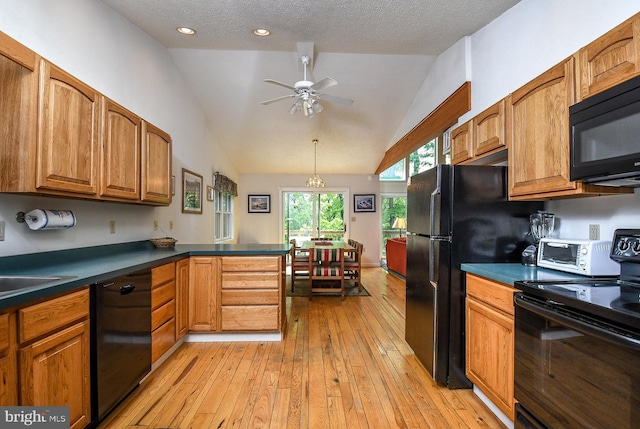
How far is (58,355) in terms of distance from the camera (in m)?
1.39

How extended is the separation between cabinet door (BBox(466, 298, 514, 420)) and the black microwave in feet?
2.80

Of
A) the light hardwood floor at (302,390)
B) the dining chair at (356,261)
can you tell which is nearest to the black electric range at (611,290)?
the light hardwood floor at (302,390)

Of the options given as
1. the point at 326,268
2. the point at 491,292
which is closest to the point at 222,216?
the point at 326,268

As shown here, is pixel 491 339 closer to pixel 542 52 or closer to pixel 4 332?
pixel 542 52

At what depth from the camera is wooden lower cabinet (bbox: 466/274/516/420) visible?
5.50 ft

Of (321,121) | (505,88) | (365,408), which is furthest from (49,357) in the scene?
(321,121)

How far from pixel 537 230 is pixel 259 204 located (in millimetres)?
6419

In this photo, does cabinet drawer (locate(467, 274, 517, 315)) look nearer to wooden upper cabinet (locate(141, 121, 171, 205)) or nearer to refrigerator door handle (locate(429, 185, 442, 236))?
refrigerator door handle (locate(429, 185, 442, 236))

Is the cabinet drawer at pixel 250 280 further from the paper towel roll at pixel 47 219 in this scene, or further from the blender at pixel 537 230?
the blender at pixel 537 230

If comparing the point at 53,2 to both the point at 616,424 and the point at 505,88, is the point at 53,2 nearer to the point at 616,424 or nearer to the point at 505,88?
the point at 505,88

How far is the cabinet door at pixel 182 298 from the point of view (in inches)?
105

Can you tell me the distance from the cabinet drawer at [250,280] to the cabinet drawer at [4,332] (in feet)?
5.72

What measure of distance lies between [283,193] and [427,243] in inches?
228

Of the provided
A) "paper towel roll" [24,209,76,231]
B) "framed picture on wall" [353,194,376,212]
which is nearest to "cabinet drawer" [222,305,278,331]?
"paper towel roll" [24,209,76,231]
